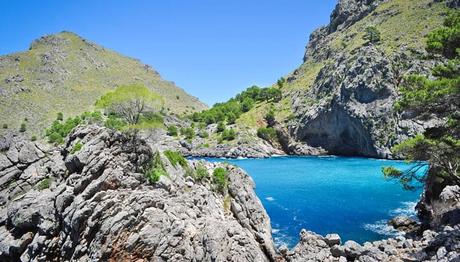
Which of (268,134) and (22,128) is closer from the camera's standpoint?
(22,128)

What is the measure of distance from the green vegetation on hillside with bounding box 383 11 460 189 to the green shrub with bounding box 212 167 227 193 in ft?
50.2

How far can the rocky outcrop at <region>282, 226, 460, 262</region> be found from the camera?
75.9ft

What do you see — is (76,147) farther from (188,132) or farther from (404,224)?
(188,132)

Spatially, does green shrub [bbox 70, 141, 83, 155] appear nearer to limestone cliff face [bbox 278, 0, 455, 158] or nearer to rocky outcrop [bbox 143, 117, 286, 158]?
limestone cliff face [bbox 278, 0, 455, 158]

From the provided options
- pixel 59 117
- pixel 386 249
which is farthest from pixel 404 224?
pixel 59 117

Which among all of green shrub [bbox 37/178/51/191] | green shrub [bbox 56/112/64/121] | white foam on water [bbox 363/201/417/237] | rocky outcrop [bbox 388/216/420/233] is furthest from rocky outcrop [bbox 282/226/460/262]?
green shrub [bbox 56/112/64/121]

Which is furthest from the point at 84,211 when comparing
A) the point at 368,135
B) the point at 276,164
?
the point at 368,135

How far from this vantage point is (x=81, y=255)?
65.6 ft

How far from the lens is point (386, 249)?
87.4 ft

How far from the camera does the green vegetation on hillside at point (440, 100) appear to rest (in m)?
21.2

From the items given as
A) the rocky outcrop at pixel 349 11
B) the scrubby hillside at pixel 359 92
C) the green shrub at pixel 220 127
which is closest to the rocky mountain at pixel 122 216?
the scrubby hillside at pixel 359 92

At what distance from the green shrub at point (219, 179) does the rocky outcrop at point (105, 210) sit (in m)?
3.06

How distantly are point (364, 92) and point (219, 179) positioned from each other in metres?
95.7

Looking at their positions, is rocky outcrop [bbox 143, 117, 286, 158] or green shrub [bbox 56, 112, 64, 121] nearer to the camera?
rocky outcrop [bbox 143, 117, 286, 158]
